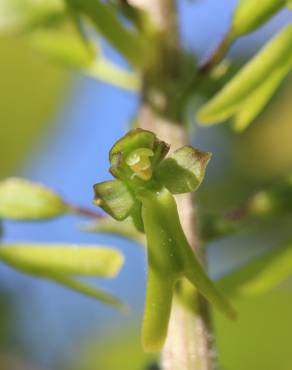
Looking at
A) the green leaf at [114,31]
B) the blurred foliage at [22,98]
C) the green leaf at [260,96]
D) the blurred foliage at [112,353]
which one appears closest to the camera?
the green leaf at [260,96]

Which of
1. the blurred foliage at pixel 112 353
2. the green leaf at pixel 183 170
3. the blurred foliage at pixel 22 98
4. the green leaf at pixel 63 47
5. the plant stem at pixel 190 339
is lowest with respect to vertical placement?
the plant stem at pixel 190 339

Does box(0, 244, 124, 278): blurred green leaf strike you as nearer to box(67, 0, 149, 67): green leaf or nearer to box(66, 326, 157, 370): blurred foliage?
box(67, 0, 149, 67): green leaf

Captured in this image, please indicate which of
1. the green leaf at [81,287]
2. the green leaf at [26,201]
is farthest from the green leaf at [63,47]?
the green leaf at [81,287]

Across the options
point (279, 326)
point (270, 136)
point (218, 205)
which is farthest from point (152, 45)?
point (270, 136)

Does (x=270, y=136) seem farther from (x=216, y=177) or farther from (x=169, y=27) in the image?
(x=169, y=27)

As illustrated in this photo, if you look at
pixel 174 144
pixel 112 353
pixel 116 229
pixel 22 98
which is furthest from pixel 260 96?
pixel 22 98

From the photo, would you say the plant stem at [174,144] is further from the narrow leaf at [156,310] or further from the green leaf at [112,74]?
the narrow leaf at [156,310]
